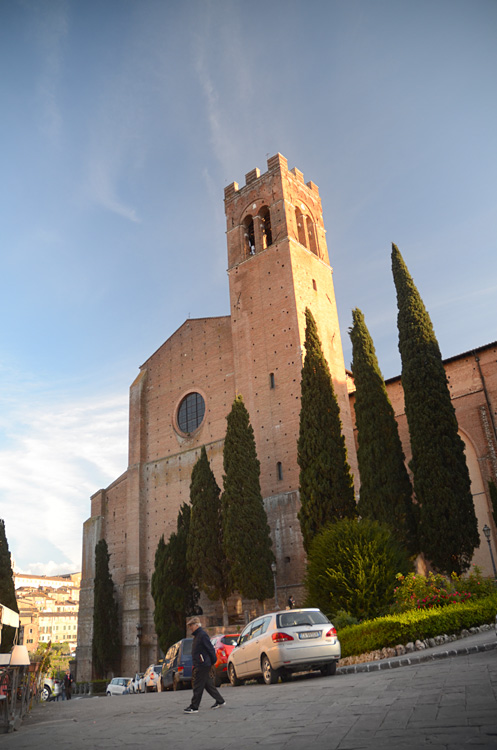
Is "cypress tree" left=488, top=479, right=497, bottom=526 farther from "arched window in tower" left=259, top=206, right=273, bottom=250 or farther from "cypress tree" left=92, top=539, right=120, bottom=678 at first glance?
"cypress tree" left=92, top=539, right=120, bottom=678

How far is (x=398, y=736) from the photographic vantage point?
3.68m

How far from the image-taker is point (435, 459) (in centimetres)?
1691

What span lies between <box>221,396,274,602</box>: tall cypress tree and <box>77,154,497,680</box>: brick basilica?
5.75 feet

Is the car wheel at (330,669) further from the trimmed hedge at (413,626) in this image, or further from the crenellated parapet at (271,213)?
the crenellated parapet at (271,213)

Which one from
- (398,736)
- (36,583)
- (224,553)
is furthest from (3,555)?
(36,583)

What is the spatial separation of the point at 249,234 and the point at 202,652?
1025 inches

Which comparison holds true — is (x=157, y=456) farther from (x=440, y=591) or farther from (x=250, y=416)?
(x=440, y=591)

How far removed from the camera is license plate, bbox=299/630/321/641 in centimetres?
859

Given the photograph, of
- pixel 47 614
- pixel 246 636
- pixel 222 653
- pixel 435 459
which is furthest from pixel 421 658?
pixel 47 614

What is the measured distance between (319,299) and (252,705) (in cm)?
2289

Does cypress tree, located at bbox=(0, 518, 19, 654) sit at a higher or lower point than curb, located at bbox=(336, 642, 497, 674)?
higher

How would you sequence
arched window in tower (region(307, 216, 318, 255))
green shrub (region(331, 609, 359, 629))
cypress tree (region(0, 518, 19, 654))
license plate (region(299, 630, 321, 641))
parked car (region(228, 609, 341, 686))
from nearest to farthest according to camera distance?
parked car (region(228, 609, 341, 686)) < license plate (region(299, 630, 321, 641)) < green shrub (region(331, 609, 359, 629)) < cypress tree (region(0, 518, 19, 654)) < arched window in tower (region(307, 216, 318, 255))

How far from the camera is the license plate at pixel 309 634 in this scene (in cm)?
859

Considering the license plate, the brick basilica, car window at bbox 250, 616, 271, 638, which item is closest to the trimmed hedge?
the license plate
